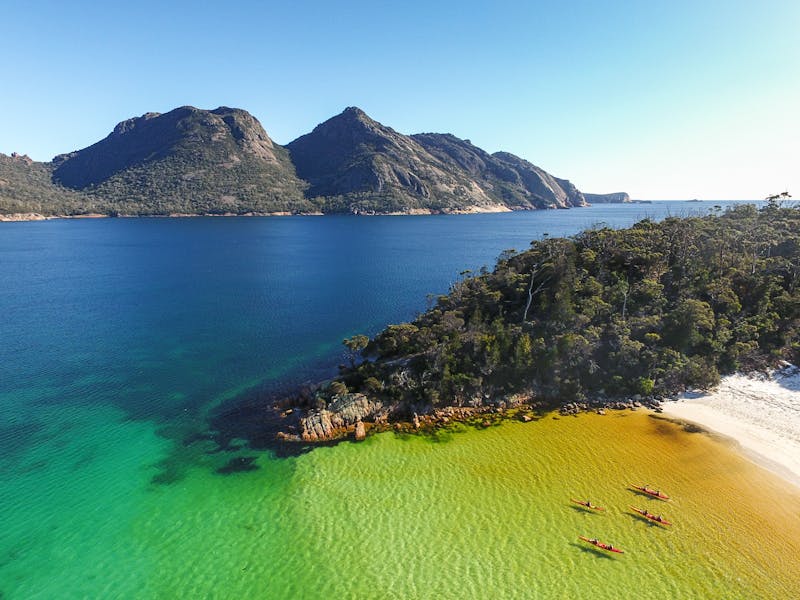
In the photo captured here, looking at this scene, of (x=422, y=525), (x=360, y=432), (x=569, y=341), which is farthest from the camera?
(x=569, y=341)

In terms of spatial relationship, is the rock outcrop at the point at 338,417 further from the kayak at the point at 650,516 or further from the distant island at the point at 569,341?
the kayak at the point at 650,516

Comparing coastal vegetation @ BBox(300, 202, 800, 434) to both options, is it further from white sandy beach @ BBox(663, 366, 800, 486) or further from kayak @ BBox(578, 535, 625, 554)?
kayak @ BBox(578, 535, 625, 554)

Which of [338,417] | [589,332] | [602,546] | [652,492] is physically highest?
[589,332]

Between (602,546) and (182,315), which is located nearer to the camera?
(602,546)

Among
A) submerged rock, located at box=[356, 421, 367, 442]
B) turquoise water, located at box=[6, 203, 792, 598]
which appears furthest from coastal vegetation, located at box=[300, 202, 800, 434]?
turquoise water, located at box=[6, 203, 792, 598]

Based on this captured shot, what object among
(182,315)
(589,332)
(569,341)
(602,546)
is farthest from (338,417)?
(182,315)

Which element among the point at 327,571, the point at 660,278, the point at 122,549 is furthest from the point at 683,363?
the point at 122,549

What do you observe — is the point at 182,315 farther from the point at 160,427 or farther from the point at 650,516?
the point at 650,516
